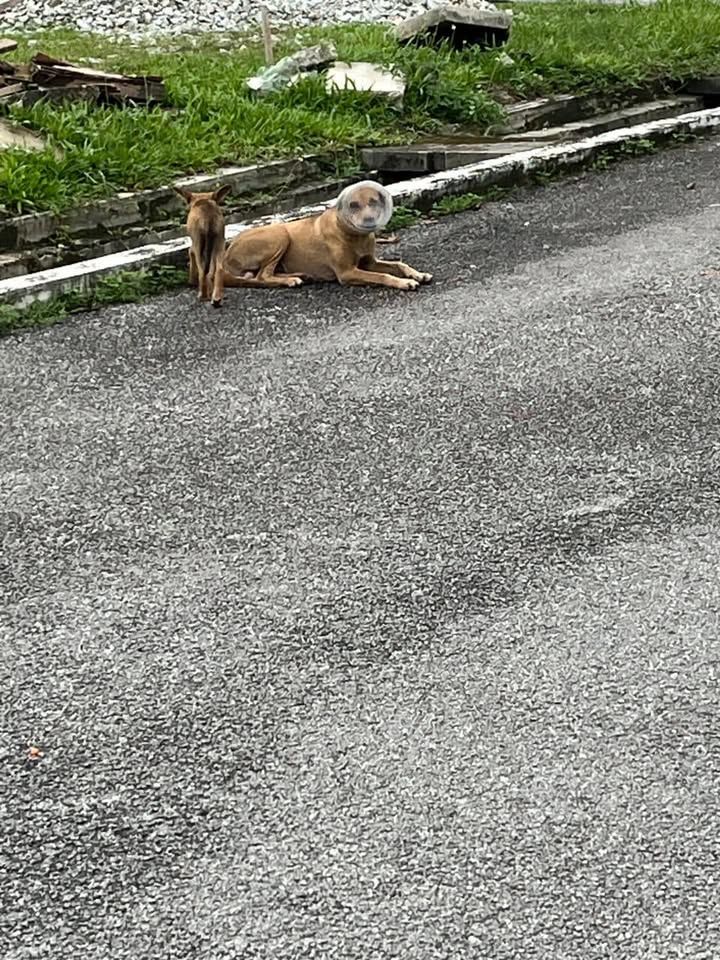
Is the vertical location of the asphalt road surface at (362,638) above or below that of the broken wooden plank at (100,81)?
below

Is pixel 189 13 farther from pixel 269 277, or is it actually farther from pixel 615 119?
pixel 269 277

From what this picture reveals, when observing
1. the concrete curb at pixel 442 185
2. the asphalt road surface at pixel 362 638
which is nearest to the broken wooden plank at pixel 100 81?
the concrete curb at pixel 442 185

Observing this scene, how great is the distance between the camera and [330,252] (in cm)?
704

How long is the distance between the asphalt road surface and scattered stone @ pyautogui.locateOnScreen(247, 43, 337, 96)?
442 cm

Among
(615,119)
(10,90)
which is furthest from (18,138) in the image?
(615,119)

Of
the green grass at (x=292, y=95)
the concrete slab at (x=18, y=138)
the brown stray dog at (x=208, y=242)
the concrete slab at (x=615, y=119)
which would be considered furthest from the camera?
the concrete slab at (x=615, y=119)

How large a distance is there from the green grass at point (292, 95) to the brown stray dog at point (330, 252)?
131 centimetres

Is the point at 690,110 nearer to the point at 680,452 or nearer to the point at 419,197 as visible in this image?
the point at 419,197

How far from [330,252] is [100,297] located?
1171 mm

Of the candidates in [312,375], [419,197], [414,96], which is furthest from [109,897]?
[414,96]

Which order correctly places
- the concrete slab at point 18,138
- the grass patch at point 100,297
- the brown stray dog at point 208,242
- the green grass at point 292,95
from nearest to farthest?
the grass patch at point 100,297, the brown stray dog at point 208,242, the green grass at point 292,95, the concrete slab at point 18,138

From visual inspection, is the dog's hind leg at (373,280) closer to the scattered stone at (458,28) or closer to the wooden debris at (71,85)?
the wooden debris at (71,85)

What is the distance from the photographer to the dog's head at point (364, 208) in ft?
22.7

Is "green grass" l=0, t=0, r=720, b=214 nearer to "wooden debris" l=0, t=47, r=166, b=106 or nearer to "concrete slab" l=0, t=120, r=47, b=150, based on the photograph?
"concrete slab" l=0, t=120, r=47, b=150
